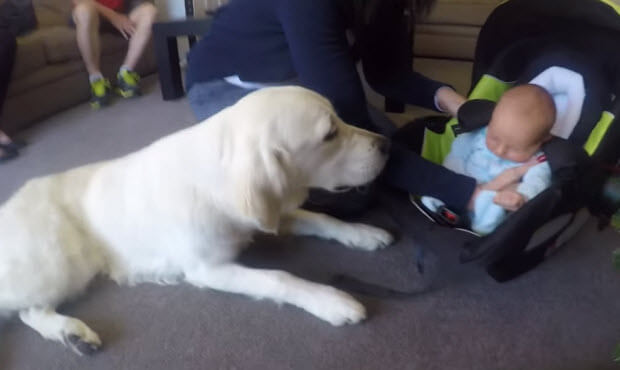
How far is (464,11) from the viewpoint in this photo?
4.25 meters

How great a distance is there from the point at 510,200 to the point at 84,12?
347 centimetres

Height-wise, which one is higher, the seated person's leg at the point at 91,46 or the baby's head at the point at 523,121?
the baby's head at the point at 523,121

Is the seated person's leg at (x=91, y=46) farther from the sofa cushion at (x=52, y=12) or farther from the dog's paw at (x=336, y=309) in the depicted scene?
the dog's paw at (x=336, y=309)

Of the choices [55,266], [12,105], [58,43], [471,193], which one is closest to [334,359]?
[471,193]

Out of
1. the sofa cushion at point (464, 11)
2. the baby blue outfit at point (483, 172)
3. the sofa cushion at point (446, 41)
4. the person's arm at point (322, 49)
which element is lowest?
the sofa cushion at point (446, 41)

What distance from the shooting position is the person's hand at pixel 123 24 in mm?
4160

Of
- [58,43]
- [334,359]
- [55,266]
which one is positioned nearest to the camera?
[334,359]

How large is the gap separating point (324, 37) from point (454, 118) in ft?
2.11

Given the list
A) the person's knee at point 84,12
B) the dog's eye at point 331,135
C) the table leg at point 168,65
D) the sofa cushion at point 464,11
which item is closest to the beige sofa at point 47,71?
the person's knee at point 84,12

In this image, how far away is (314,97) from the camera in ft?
Result: 4.82

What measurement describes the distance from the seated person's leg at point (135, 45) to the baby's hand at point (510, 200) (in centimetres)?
296

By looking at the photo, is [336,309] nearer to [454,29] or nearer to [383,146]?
[383,146]

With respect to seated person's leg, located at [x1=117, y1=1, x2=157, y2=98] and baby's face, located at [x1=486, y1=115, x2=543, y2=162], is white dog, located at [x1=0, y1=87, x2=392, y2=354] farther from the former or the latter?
seated person's leg, located at [x1=117, y1=1, x2=157, y2=98]

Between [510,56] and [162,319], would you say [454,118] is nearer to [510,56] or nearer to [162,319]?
[510,56]
